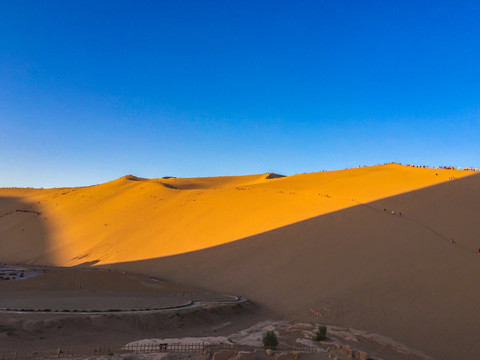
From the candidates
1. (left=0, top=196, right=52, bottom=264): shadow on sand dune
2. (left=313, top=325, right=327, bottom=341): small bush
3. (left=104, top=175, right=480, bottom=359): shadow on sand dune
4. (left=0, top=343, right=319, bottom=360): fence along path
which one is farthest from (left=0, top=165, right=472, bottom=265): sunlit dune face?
(left=0, top=343, right=319, bottom=360): fence along path

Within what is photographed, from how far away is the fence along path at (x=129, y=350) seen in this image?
25.8ft

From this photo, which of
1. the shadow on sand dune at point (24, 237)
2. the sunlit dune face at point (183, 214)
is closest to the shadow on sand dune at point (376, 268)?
the sunlit dune face at point (183, 214)

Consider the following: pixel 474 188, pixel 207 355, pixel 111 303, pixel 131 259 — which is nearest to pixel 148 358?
pixel 207 355

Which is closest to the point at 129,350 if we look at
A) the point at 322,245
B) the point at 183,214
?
the point at 322,245

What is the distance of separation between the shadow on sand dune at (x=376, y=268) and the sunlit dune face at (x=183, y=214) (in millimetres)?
1670

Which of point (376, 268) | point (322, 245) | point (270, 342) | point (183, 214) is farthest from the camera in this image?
point (183, 214)

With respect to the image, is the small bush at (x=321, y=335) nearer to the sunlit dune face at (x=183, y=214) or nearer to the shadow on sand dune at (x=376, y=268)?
the shadow on sand dune at (x=376, y=268)

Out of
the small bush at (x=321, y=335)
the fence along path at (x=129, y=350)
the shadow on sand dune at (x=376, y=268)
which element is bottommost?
the fence along path at (x=129, y=350)

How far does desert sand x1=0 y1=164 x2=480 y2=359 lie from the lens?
38.2 ft

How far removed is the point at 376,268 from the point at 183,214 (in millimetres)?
16640

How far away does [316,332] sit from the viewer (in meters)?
10.4

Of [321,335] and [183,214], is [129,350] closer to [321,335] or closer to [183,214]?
[321,335]

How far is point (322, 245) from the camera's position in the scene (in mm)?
16938

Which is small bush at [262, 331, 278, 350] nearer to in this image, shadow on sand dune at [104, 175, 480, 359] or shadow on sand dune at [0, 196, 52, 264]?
shadow on sand dune at [104, 175, 480, 359]
